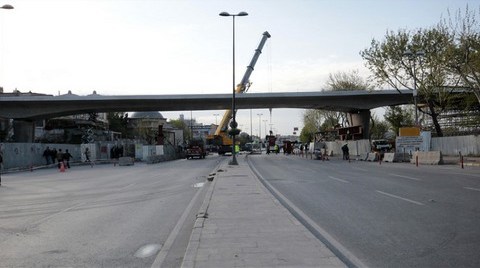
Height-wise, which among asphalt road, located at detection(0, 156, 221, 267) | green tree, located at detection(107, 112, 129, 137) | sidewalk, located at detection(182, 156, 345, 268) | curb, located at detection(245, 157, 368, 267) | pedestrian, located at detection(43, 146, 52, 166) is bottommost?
asphalt road, located at detection(0, 156, 221, 267)

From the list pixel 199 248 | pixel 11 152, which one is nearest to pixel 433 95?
pixel 11 152

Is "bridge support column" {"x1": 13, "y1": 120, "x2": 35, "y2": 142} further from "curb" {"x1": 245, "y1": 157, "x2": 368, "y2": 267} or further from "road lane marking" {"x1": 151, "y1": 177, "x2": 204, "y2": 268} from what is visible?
"curb" {"x1": 245, "y1": 157, "x2": 368, "y2": 267}

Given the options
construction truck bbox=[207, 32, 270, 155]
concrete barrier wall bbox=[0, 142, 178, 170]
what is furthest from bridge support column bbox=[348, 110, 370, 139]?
concrete barrier wall bbox=[0, 142, 178, 170]

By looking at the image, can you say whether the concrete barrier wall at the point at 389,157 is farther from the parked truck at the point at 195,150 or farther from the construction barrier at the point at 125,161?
the parked truck at the point at 195,150

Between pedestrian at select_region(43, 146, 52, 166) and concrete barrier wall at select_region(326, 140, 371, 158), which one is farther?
Answer: concrete barrier wall at select_region(326, 140, 371, 158)

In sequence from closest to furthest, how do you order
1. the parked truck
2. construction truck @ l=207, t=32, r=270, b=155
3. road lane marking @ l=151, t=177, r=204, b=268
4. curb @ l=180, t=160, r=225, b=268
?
curb @ l=180, t=160, r=225, b=268, road lane marking @ l=151, t=177, r=204, b=268, the parked truck, construction truck @ l=207, t=32, r=270, b=155

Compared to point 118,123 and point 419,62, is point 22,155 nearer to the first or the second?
point 419,62

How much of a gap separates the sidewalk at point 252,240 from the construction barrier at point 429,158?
25584mm

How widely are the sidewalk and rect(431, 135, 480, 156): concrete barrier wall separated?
3411 centimetres

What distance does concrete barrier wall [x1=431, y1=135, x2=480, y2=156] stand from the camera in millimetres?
40625

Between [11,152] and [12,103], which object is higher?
[12,103]

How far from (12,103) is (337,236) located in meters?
58.8

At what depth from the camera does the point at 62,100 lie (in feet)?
198

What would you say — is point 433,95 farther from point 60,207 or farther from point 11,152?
point 60,207
